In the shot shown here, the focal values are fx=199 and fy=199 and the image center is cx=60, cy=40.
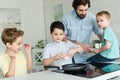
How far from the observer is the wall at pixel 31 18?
159 inches

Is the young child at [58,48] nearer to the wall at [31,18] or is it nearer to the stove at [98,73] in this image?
the stove at [98,73]

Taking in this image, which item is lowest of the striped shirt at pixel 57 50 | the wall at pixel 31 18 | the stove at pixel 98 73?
the stove at pixel 98 73

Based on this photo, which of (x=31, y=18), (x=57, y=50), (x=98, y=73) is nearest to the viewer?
(x=98, y=73)

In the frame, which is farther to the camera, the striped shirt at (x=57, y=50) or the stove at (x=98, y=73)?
the striped shirt at (x=57, y=50)

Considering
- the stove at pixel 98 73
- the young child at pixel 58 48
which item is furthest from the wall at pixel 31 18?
the stove at pixel 98 73

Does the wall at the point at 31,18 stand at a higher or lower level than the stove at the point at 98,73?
higher

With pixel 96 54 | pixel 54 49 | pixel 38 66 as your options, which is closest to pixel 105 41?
pixel 96 54

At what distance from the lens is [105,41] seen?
171cm

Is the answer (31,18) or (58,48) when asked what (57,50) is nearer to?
(58,48)

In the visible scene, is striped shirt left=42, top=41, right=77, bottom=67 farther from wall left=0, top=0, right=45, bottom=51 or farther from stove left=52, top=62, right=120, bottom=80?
wall left=0, top=0, right=45, bottom=51

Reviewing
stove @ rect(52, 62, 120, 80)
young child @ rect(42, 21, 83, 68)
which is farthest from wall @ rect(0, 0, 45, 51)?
stove @ rect(52, 62, 120, 80)

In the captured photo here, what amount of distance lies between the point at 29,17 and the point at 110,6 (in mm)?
1871

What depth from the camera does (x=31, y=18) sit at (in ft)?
13.6

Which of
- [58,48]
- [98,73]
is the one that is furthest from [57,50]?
[98,73]
